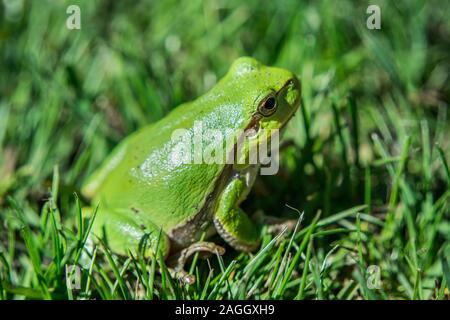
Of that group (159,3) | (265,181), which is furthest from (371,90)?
(159,3)

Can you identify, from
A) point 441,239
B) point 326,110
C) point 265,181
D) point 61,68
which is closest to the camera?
point 441,239

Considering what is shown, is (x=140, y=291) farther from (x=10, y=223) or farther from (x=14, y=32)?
(x=14, y=32)

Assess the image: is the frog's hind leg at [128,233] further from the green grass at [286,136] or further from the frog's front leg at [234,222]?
the frog's front leg at [234,222]

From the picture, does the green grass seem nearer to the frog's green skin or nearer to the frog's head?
the frog's green skin

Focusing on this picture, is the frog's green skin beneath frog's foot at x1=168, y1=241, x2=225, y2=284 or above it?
above

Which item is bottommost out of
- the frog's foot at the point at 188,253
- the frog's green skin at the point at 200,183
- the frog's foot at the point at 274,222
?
the frog's foot at the point at 188,253

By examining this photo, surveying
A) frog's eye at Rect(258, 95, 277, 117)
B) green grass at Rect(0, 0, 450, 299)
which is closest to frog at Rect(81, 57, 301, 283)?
frog's eye at Rect(258, 95, 277, 117)

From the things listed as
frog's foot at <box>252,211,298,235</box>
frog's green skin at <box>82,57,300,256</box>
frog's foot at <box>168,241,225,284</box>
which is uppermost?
frog's green skin at <box>82,57,300,256</box>

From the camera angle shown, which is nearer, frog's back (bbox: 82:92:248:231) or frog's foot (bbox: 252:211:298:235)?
frog's back (bbox: 82:92:248:231)

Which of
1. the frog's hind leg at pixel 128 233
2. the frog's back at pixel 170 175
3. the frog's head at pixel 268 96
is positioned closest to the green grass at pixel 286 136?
the frog's hind leg at pixel 128 233
